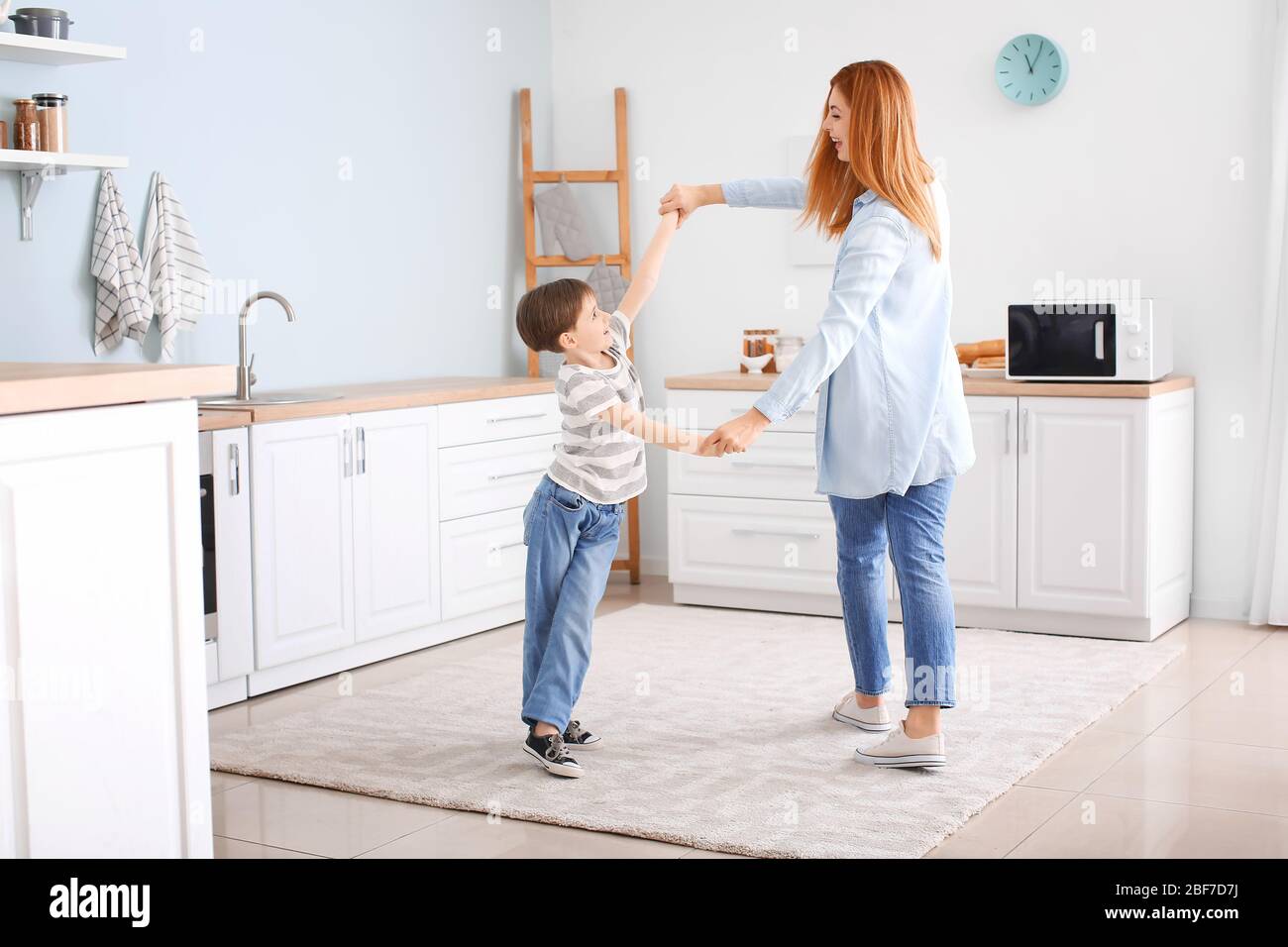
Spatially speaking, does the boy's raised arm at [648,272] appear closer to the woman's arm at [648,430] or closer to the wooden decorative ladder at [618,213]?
the woman's arm at [648,430]

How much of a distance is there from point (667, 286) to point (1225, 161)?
199cm

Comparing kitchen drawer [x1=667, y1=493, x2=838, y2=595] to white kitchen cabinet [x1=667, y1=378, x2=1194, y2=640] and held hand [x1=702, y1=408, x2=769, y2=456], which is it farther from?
held hand [x1=702, y1=408, x2=769, y2=456]

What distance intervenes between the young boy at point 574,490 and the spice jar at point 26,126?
1.38 meters

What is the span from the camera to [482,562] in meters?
4.46

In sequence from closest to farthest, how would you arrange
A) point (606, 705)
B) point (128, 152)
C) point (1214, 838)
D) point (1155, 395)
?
point (1214, 838), point (606, 705), point (128, 152), point (1155, 395)

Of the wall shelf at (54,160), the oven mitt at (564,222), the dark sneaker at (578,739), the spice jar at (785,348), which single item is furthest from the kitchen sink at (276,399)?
the spice jar at (785,348)

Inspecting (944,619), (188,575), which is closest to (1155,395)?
(944,619)

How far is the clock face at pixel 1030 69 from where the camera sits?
458 centimetres

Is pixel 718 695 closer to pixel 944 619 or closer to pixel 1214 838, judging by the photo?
pixel 944 619

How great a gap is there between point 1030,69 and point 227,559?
2.93 m

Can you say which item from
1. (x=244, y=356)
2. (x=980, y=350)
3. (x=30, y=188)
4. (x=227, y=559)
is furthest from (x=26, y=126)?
(x=980, y=350)

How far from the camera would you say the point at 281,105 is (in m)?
Result: 4.36

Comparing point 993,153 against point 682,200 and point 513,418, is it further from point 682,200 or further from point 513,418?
point 682,200

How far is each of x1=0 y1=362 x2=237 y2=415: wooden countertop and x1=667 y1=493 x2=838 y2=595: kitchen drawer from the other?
2783 mm
